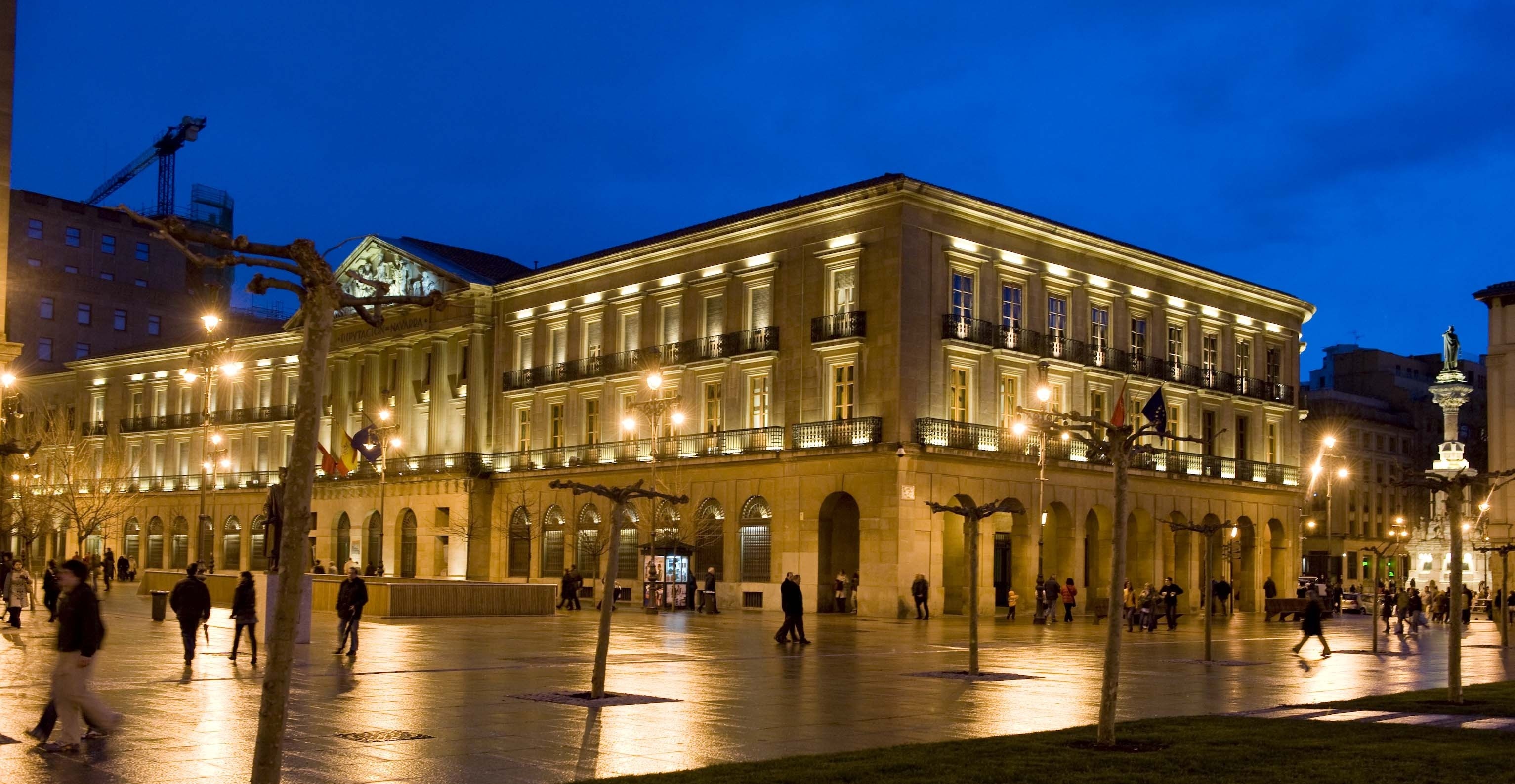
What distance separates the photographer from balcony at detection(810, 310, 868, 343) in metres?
50.8

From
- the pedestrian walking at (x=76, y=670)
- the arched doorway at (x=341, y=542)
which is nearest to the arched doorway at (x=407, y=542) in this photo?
the arched doorway at (x=341, y=542)

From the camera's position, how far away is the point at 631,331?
6075cm

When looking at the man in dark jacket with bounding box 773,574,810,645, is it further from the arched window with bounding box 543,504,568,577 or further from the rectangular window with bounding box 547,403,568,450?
the rectangular window with bounding box 547,403,568,450

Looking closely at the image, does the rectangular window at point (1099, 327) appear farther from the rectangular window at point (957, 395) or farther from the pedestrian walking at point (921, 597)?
the pedestrian walking at point (921, 597)

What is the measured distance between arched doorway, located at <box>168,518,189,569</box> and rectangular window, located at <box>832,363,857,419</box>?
47.6m

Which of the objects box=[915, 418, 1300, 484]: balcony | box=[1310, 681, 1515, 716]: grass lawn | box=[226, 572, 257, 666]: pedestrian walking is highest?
box=[915, 418, 1300, 484]: balcony

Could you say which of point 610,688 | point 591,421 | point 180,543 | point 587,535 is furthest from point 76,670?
point 180,543

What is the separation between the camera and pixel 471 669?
23297 mm

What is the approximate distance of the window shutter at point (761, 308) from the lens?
179 feet

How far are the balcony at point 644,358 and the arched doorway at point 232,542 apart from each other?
2312 centimetres

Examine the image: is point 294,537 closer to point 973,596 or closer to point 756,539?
point 973,596

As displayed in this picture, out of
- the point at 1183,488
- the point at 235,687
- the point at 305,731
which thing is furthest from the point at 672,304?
the point at 305,731

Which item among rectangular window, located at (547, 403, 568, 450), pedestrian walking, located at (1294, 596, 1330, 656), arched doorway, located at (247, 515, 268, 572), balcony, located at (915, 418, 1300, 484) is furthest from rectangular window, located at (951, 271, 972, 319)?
arched doorway, located at (247, 515, 268, 572)

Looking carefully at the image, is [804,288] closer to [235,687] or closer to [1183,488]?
[1183,488]
